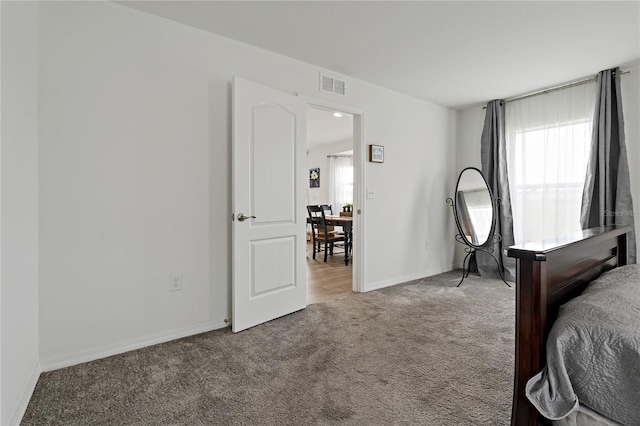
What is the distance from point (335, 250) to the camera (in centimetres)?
666

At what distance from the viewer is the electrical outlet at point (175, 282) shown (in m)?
2.37

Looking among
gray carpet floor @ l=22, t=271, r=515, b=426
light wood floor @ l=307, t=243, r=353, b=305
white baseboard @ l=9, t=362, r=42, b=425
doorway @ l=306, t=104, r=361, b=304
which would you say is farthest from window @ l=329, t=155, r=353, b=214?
white baseboard @ l=9, t=362, r=42, b=425

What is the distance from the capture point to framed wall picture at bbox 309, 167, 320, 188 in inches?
336

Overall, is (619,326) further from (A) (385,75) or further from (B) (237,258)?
(A) (385,75)

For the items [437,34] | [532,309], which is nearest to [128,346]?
[532,309]

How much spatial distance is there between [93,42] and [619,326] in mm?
2943

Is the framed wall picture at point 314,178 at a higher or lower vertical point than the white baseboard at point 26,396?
higher

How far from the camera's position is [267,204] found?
8.92 feet

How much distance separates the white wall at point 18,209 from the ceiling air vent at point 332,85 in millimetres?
2132

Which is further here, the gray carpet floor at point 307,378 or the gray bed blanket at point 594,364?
the gray carpet floor at point 307,378

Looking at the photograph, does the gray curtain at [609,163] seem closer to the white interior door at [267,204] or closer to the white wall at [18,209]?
the white interior door at [267,204]

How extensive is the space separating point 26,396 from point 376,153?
11.0 feet

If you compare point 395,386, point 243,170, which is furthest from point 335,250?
point 395,386

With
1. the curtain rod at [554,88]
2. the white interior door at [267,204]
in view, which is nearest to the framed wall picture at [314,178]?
the curtain rod at [554,88]
